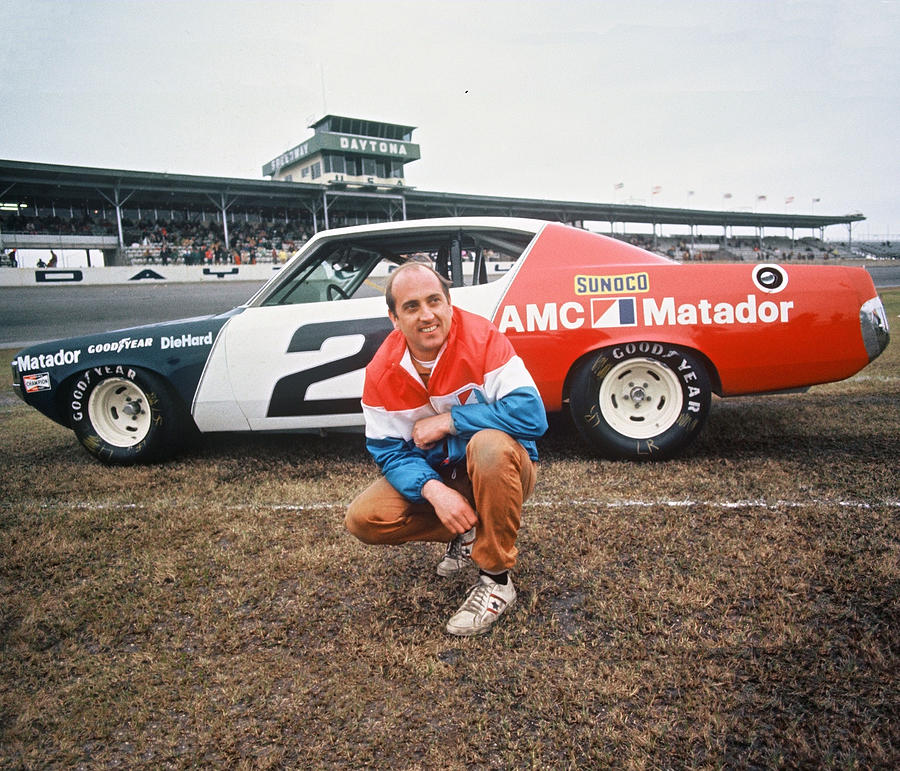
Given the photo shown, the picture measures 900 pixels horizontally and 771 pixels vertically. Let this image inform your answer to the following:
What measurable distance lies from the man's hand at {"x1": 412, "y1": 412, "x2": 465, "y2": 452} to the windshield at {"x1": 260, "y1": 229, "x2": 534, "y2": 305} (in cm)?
176

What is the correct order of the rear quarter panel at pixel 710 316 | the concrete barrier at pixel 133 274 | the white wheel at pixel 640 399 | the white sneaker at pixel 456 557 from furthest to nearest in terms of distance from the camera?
1. the concrete barrier at pixel 133 274
2. the white wheel at pixel 640 399
3. the rear quarter panel at pixel 710 316
4. the white sneaker at pixel 456 557

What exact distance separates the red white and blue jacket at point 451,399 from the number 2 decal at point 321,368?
1.38m

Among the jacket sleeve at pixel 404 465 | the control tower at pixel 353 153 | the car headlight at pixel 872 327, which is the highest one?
→ the control tower at pixel 353 153

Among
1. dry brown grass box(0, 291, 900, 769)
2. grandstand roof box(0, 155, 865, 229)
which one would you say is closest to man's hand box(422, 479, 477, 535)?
dry brown grass box(0, 291, 900, 769)

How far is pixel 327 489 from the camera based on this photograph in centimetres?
324

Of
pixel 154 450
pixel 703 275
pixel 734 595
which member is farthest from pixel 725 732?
pixel 154 450

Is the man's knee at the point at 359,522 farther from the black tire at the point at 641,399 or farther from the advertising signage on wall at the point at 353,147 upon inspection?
the advertising signage on wall at the point at 353,147

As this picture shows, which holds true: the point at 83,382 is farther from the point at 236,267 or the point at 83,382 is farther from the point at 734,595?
the point at 236,267

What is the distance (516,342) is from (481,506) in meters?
1.59

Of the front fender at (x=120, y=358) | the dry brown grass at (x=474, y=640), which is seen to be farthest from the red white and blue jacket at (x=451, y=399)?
the front fender at (x=120, y=358)

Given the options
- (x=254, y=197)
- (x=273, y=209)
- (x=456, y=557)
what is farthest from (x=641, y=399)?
(x=273, y=209)

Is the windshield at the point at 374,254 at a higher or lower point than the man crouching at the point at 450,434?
higher

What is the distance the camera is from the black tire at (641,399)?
328 cm

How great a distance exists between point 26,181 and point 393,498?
34593 millimetres
